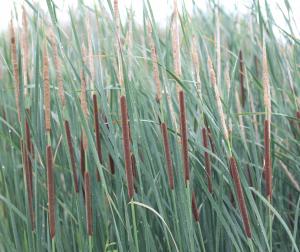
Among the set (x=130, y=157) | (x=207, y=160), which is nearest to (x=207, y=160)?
(x=207, y=160)

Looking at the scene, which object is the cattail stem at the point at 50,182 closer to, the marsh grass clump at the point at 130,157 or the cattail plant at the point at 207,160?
the marsh grass clump at the point at 130,157

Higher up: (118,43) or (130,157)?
(118,43)

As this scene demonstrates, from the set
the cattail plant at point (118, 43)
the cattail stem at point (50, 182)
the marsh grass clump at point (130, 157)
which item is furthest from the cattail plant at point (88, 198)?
the cattail plant at point (118, 43)

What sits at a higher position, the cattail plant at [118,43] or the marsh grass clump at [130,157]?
the cattail plant at [118,43]

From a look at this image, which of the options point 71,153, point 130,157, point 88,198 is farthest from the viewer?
point 71,153

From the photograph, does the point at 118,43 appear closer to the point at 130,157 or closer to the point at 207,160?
the point at 130,157

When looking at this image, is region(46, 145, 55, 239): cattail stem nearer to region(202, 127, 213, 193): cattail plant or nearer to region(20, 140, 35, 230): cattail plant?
region(20, 140, 35, 230): cattail plant

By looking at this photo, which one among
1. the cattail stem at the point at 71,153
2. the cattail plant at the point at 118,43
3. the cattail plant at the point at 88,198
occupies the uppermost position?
the cattail plant at the point at 118,43

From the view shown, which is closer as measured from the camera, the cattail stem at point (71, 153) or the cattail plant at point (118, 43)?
the cattail plant at point (118, 43)

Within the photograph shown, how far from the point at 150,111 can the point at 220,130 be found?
0.38 meters

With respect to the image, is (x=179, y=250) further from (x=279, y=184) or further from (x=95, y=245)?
(x=279, y=184)

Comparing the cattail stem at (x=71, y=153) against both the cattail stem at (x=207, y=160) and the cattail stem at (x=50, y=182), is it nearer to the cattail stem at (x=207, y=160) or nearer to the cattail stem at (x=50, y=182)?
the cattail stem at (x=50, y=182)

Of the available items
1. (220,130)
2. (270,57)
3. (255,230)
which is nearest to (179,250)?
(255,230)

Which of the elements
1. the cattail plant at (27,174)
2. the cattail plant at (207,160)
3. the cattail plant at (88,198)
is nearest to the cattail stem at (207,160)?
the cattail plant at (207,160)
